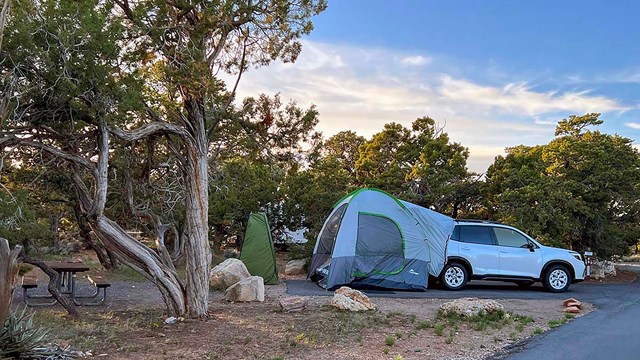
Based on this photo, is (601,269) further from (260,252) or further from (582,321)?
(260,252)

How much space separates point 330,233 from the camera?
45.3 ft

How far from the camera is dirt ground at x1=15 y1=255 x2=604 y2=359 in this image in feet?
19.9

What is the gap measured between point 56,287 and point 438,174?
12403 mm

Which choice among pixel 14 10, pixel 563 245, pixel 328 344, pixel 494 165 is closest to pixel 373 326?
pixel 328 344

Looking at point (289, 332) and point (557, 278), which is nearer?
point (289, 332)

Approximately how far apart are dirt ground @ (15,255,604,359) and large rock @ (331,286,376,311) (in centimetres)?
17

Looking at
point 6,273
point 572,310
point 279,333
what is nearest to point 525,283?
point 572,310

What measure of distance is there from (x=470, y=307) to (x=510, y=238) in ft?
15.1

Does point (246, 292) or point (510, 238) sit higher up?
point (510, 238)

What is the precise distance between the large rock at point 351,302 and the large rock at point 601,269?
422 inches

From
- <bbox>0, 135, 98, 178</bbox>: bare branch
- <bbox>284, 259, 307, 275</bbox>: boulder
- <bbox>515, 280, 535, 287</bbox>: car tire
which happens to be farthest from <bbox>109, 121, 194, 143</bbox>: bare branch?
<bbox>515, 280, 535, 287</bbox>: car tire

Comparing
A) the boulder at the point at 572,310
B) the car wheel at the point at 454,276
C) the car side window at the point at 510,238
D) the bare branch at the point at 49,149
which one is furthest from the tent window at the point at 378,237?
the bare branch at the point at 49,149

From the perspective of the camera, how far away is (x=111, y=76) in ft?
22.3

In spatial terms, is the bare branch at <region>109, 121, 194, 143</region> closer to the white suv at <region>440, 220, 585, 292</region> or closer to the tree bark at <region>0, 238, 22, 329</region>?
the tree bark at <region>0, 238, 22, 329</region>
